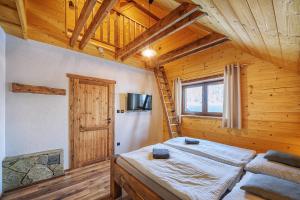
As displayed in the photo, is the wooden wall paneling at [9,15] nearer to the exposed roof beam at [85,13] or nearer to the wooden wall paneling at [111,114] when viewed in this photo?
the exposed roof beam at [85,13]

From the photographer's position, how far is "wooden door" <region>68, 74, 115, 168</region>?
308cm

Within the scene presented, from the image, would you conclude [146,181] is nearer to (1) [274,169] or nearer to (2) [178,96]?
(1) [274,169]

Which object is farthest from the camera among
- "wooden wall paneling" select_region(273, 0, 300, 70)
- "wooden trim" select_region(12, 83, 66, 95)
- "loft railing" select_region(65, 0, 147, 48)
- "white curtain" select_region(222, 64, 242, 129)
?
"loft railing" select_region(65, 0, 147, 48)

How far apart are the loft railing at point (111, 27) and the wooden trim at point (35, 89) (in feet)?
4.06

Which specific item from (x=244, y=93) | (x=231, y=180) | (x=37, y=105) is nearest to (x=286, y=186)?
(x=231, y=180)

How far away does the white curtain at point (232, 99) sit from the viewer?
2.99 m

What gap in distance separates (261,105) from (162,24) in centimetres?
246

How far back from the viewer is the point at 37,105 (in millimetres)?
2666

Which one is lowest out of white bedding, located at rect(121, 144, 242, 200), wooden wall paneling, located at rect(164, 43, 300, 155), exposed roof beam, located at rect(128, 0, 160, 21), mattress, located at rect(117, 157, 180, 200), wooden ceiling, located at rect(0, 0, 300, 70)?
mattress, located at rect(117, 157, 180, 200)

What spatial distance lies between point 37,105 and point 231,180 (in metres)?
3.29

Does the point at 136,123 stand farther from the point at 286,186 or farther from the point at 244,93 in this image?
the point at 286,186

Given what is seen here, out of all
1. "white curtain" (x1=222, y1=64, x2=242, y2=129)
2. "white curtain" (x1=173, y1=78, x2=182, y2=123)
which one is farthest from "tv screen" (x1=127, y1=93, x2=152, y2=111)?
"white curtain" (x1=222, y1=64, x2=242, y2=129)

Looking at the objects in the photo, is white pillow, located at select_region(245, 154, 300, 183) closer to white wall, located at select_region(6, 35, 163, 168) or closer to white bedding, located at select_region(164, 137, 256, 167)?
white bedding, located at select_region(164, 137, 256, 167)

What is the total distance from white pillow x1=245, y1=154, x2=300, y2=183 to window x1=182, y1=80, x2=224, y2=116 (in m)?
1.80
